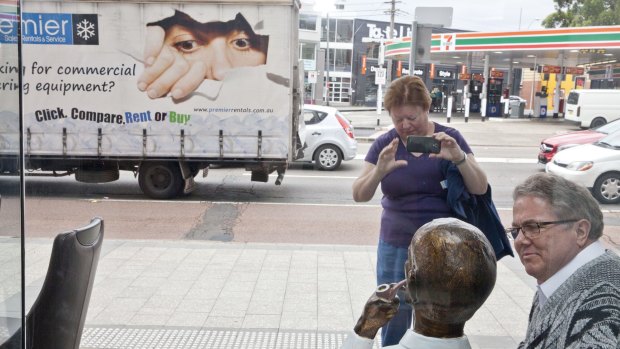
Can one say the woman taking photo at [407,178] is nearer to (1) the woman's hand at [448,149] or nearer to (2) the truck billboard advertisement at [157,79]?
(1) the woman's hand at [448,149]

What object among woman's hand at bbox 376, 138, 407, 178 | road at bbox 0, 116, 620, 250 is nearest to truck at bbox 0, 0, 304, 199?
road at bbox 0, 116, 620, 250

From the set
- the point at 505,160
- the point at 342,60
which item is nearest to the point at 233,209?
the point at 505,160

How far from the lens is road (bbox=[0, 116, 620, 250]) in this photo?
8102 millimetres

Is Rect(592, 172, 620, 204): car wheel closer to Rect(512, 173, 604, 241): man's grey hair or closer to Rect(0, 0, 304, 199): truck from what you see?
Rect(0, 0, 304, 199): truck

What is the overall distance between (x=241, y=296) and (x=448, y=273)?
13.5ft

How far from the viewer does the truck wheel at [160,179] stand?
33.9 ft

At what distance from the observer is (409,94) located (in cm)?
295

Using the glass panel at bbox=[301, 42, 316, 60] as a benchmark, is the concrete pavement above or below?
below

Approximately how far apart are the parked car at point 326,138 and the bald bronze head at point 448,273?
11.7 meters

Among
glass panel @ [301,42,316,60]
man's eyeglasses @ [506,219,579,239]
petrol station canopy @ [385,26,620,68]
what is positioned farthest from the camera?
glass panel @ [301,42,316,60]

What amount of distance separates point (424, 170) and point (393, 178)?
0.52 ft

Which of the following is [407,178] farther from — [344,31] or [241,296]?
[344,31]

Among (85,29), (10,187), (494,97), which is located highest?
(85,29)

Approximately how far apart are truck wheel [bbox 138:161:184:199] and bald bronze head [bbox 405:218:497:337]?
925cm
